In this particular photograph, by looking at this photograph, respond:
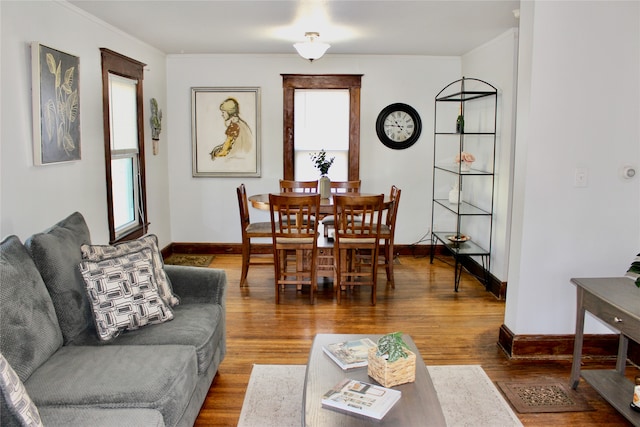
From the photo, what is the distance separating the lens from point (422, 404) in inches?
88.4

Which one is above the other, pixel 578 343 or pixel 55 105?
pixel 55 105

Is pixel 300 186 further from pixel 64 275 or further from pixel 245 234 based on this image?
pixel 64 275

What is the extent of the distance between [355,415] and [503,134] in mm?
3841

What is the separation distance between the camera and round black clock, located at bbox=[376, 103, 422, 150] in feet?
22.1

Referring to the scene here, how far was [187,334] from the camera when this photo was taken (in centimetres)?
292

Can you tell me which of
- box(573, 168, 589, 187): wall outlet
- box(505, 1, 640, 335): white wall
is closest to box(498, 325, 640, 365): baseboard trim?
box(505, 1, 640, 335): white wall

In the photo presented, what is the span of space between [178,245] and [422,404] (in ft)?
17.0

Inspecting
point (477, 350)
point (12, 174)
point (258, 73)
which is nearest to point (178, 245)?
point (258, 73)

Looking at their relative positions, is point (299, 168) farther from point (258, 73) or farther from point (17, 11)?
point (17, 11)

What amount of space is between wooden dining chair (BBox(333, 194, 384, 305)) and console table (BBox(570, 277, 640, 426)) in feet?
6.36

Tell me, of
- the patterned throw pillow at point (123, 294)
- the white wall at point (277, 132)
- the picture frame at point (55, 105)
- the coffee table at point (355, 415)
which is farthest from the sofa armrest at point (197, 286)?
the white wall at point (277, 132)

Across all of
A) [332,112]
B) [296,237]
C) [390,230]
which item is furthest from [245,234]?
[332,112]

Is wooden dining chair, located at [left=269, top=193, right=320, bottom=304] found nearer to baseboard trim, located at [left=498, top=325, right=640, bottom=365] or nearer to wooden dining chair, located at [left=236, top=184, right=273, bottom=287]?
wooden dining chair, located at [left=236, top=184, right=273, bottom=287]

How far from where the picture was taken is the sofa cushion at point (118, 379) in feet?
7.41
